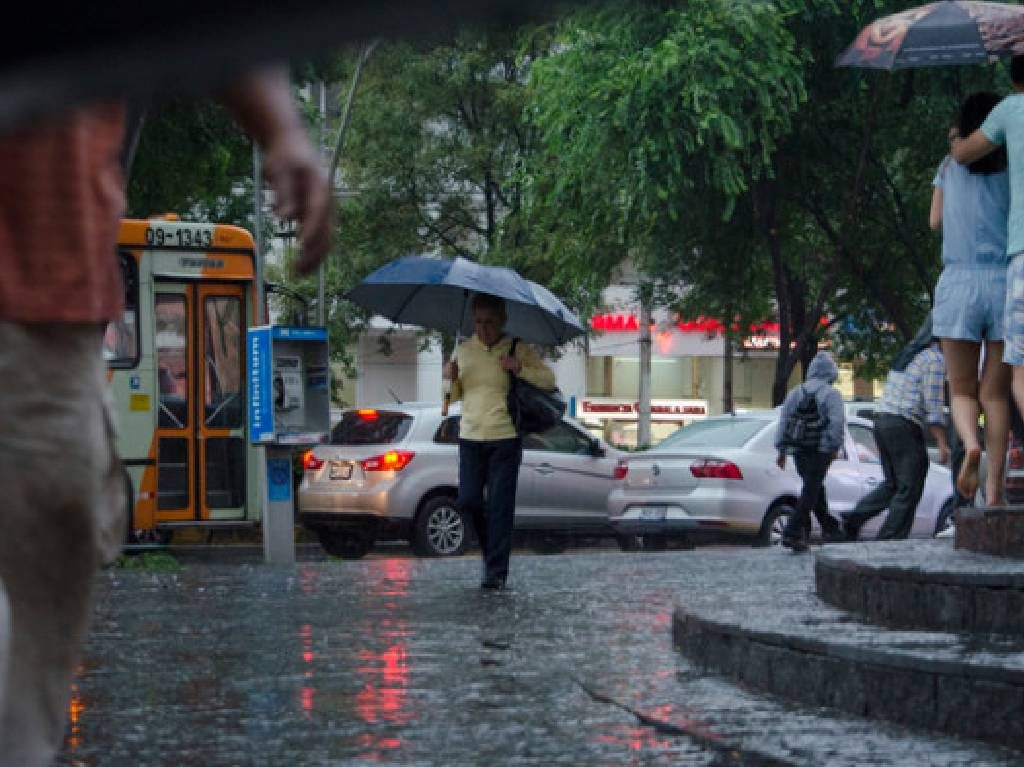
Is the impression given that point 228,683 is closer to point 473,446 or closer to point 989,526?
point 989,526

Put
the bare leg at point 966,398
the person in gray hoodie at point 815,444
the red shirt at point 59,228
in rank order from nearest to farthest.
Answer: the red shirt at point 59,228 < the bare leg at point 966,398 < the person in gray hoodie at point 815,444

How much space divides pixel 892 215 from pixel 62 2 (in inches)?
1099

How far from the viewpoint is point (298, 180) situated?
2020mm

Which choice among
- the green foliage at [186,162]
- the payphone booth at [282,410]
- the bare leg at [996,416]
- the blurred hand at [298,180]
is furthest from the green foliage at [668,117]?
the blurred hand at [298,180]

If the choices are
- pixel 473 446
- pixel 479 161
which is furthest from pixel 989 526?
pixel 479 161

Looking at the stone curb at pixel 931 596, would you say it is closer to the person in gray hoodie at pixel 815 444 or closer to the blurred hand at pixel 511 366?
the blurred hand at pixel 511 366

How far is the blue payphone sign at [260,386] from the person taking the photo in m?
16.2

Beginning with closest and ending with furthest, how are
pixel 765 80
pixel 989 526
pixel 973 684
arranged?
pixel 973 684, pixel 989 526, pixel 765 80

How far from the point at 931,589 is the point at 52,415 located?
4646 mm

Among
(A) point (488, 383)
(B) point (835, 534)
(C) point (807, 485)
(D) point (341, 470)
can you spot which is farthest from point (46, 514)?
(D) point (341, 470)

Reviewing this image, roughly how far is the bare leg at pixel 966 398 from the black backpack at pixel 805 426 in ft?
26.5

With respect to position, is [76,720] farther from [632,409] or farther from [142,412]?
[632,409]

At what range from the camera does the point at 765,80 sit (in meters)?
23.8

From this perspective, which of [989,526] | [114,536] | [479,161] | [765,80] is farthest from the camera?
[479,161]
